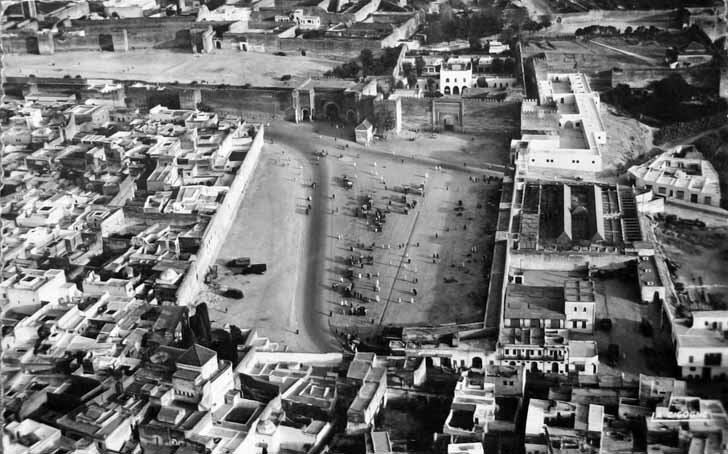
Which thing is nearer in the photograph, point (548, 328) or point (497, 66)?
point (548, 328)

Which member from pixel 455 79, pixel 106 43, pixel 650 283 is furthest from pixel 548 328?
pixel 106 43

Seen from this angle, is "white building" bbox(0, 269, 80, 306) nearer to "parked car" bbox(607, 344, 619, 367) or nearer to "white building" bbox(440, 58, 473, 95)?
"parked car" bbox(607, 344, 619, 367)

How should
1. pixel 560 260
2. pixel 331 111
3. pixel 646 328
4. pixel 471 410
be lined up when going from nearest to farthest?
1. pixel 471 410
2. pixel 646 328
3. pixel 560 260
4. pixel 331 111

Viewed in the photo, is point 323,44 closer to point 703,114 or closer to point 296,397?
point 703,114

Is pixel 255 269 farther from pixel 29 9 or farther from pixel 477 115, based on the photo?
pixel 29 9

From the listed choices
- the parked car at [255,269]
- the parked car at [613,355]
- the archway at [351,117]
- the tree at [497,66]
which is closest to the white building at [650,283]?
the parked car at [613,355]

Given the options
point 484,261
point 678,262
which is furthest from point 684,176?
point 484,261
